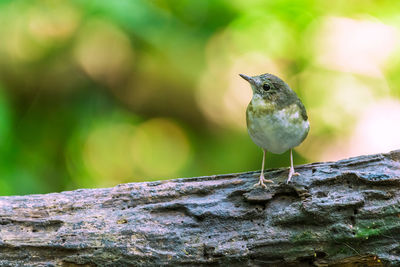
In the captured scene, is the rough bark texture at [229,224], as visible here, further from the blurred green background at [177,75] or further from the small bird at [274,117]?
the blurred green background at [177,75]

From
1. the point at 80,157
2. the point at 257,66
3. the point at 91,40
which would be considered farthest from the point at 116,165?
the point at 257,66

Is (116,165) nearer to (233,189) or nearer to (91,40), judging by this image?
(91,40)

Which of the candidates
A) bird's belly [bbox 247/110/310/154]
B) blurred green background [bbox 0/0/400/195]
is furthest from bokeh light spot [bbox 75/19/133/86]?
bird's belly [bbox 247/110/310/154]

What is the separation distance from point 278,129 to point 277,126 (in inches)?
0.8

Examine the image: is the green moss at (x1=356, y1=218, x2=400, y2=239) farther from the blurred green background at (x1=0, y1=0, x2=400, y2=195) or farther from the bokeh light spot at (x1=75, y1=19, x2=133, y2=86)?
the bokeh light spot at (x1=75, y1=19, x2=133, y2=86)

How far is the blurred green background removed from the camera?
5.18 m

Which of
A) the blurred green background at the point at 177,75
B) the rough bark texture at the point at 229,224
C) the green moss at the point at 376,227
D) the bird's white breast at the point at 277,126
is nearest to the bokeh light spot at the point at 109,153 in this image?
the blurred green background at the point at 177,75

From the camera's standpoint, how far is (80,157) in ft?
17.5

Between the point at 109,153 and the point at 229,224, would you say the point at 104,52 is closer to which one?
the point at 109,153

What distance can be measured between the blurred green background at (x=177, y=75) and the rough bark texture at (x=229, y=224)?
2.44 metres

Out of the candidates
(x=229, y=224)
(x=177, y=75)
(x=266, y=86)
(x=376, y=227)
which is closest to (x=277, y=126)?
(x=266, y=86)

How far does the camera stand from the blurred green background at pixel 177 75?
17.0 ft

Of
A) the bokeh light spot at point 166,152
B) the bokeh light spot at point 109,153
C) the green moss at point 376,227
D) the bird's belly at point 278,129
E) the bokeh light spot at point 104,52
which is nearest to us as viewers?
the green moss at point 376,227

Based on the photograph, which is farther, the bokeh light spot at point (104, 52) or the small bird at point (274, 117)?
the bokeh light spot at point (104, 52)
